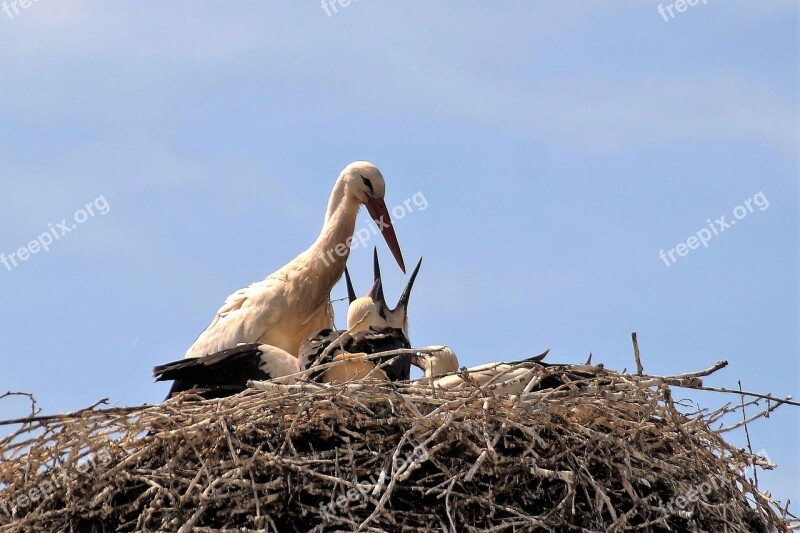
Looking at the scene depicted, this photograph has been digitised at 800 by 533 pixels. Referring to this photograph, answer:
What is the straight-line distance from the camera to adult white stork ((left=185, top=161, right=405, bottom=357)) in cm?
693

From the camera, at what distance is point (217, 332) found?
22.9 feet

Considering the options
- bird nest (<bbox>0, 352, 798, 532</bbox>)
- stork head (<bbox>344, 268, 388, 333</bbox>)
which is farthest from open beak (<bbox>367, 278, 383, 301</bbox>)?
bird nest (<bbox>0, 352, 798, 532</bbox>)

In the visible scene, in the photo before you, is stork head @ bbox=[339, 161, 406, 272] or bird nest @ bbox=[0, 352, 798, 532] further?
stork head @ bbox=[339, 161, 406, 272]

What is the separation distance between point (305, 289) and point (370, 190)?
1.99 ft

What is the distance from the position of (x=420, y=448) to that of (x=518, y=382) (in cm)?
98

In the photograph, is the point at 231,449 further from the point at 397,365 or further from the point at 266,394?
the point at 397,365

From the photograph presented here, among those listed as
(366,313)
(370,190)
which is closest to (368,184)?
(370,190)

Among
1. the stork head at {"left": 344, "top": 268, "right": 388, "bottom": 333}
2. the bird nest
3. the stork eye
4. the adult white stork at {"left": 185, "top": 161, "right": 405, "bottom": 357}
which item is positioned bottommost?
the bird nest

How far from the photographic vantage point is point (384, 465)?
4.38 m

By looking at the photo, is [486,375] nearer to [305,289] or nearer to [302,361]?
[302,361]

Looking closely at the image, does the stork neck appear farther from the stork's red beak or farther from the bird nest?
the bird nest

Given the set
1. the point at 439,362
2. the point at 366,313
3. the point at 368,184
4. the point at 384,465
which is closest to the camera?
the point at 384,465

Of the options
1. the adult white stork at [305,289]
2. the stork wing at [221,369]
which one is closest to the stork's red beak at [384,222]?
the adult white stork at [305,289]

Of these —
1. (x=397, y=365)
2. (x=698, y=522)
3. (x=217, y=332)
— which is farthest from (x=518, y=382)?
(x=217, y=332)
